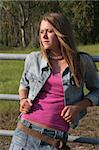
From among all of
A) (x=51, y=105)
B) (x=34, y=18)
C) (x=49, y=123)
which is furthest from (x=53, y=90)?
(x=34, y=18)

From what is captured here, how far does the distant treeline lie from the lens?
3541cm

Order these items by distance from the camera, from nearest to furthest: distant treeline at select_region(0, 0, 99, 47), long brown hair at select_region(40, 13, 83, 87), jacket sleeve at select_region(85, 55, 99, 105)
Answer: long brown hair at select_region(40, 13, 83, 87), jacket sleeve at select_region(85, 55, 99, 105), distant treeline at select_region(0, 0, 99, 47)

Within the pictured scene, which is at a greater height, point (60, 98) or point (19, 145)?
point (60, 98)

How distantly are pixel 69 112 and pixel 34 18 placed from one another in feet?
109

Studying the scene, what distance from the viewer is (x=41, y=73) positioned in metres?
2.58

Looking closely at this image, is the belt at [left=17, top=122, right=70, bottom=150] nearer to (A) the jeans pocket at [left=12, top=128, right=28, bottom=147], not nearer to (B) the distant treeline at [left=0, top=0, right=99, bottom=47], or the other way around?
(A) the jeans pocket at [left=12, top=128, right=28, bottom=147]

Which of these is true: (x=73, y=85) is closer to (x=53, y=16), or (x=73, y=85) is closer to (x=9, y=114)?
(x=53, y=16)

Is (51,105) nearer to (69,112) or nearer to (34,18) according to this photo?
(69,112)

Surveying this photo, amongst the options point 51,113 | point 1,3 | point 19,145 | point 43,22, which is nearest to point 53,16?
point 43,22

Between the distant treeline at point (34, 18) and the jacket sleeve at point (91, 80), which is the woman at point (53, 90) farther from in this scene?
the distant treeline at point (34, 18)

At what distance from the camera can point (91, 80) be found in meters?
2.69

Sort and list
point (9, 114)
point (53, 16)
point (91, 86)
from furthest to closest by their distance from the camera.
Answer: point (9, 114), point (91, 86), point (53, 16)

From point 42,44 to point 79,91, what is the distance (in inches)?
13.7

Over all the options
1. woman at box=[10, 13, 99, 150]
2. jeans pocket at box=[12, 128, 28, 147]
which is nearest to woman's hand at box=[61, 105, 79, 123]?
woman at box=[10, 13, 99, 150]
